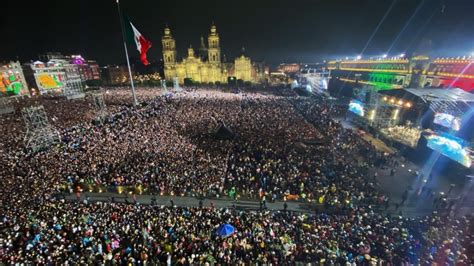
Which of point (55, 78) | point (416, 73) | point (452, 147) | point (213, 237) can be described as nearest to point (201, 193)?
point (213, 237)

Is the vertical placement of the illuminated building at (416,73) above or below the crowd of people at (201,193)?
above

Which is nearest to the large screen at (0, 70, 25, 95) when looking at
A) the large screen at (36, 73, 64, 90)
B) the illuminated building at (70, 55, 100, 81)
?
the large screen at (36, 73, 64, 90)

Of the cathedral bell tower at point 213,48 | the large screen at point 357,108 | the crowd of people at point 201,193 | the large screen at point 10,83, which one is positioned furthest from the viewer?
the cathedral bell tower at point 213,48

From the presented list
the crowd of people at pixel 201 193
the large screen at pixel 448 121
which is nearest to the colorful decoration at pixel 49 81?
the crowd of people at pixel 201 193

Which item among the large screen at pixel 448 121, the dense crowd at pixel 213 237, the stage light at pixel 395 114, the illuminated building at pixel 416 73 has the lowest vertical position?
the dense crowd at pixel 213 237

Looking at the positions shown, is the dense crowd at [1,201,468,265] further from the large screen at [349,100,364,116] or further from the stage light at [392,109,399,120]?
the large screen at [349,100,364,116]

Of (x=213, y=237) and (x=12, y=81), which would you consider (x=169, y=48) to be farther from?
(x=213, y=237)

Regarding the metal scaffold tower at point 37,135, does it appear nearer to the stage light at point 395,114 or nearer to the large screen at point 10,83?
the stage light at point 395,114
